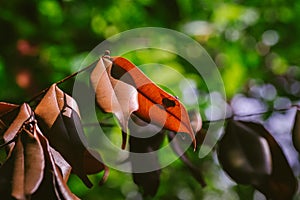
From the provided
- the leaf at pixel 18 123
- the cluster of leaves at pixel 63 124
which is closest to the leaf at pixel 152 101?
the cluster of leaves at pixel 63 124

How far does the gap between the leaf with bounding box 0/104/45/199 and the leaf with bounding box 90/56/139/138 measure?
119 mm

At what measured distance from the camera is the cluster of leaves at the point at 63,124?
30.8 inches

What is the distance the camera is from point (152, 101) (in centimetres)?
92

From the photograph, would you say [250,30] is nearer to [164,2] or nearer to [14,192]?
[164,2]

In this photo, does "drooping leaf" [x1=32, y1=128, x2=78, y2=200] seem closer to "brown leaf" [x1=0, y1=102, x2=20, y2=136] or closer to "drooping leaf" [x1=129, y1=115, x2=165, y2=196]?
"brown leaf" [x1=0, y1=102, x2=20, y2=136]

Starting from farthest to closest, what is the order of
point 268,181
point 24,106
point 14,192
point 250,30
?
point 250,30 < point 268,181 < point 24,106 < point 14,192

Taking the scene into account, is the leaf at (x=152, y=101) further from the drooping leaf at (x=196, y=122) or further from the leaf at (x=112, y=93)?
the drooping leaf at (x=196, y=122)

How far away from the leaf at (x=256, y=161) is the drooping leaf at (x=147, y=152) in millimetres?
132

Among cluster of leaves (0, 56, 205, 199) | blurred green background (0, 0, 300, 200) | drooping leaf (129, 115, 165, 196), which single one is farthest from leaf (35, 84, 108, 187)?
blurred green background (0, 0, 300, 200)

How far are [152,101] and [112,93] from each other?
7 cm

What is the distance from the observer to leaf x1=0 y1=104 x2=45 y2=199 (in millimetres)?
750

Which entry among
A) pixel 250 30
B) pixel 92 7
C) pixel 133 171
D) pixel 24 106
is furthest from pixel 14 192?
pixel 250 30

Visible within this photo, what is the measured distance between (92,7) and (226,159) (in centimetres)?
155

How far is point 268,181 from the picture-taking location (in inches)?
43.0
